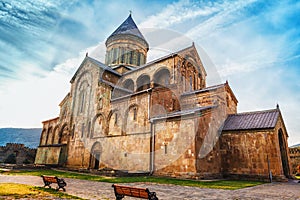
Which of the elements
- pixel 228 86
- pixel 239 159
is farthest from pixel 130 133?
pixel 228 86

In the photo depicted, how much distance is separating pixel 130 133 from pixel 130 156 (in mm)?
1670

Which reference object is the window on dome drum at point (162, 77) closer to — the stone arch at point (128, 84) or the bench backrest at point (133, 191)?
the stone arch at point (128, 84)

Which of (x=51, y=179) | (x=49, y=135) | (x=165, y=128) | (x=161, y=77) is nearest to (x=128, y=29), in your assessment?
(x=161, y=77)

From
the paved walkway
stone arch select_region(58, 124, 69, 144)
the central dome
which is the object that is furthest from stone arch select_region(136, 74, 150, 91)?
the paved walkway

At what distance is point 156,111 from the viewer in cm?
1494

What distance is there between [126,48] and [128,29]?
330 centimetres

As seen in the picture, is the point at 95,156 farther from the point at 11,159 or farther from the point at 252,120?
the point at 11,159

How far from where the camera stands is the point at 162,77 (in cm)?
2116

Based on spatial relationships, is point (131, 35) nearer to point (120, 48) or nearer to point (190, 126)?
point (120, 48)

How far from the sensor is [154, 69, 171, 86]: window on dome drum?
2041 centimetres

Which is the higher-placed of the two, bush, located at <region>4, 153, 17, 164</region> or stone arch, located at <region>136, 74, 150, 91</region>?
stone arch, located at <region>136, 74, 150, 91</region>

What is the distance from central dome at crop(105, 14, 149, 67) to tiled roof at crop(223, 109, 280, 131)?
14.9 metres

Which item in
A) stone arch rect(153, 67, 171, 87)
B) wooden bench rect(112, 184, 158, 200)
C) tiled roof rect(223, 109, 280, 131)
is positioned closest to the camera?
wooden bench rect(112, 184, 158, 200)

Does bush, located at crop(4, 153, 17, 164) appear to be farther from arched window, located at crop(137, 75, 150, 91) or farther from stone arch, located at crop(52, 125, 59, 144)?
arched window, located at crop(137, 75, 150, 91)
